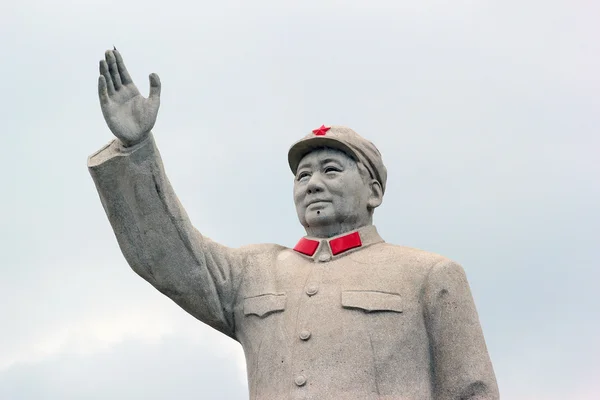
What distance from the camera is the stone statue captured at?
9875mm

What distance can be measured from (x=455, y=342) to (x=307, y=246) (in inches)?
62.5

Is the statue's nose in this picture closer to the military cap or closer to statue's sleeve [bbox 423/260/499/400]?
the military cap

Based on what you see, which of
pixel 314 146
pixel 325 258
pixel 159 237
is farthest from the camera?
pixel 314 146

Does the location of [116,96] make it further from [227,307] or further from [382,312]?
[382,312]

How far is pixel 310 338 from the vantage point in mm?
9969

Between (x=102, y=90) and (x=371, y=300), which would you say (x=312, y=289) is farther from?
(x=102, y=90)

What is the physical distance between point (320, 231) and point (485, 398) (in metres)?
2.05

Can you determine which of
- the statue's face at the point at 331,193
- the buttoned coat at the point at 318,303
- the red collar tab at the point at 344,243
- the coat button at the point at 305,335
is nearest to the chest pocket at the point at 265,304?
the buttoned coat at the point at 318,303

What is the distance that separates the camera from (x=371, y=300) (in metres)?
10.1

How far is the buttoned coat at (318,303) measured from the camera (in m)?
9.84

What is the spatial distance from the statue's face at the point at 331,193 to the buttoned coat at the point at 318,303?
7.3 inches

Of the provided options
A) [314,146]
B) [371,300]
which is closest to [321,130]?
[314,146]

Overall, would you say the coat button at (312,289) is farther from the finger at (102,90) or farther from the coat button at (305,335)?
the finger at (102,90)

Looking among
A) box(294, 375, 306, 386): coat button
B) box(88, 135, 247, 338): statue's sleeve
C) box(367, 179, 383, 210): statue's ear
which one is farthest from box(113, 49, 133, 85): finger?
box(294, 375, 306, 386): coat button
